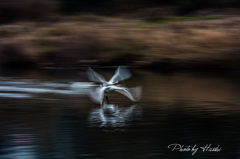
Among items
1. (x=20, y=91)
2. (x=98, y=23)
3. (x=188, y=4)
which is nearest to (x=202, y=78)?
(x=20, y=91)

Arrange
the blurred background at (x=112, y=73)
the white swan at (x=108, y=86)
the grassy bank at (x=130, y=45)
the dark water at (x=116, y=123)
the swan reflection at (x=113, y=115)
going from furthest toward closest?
the grassy bank at (x=130, y=45) < the white swan at (x=108, y=86) < the swan reflection at (x=113, y=115) < the blurred background at (x=112, y=73) < the dark water at (x=116, y=123)

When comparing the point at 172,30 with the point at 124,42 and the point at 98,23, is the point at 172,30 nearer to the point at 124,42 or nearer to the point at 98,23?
the point at 124,42

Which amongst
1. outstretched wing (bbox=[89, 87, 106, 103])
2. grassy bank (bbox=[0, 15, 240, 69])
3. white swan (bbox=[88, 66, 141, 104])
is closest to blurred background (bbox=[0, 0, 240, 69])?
grassy bank (bbox=[0, 15, 240, 69])

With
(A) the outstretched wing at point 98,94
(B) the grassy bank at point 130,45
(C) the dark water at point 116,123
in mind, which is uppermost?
(B) the grassy bank at point 130,45

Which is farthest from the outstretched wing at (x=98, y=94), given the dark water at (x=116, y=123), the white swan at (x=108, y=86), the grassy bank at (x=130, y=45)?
the grassy bank at (x=130, y=45)

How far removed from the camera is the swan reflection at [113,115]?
18.0m

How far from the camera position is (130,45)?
49.8 m

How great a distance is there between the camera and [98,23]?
183 ft

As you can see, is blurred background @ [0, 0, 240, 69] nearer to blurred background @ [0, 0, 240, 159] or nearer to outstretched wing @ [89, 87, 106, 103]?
blurred background @ [0, 0, 240, 159]

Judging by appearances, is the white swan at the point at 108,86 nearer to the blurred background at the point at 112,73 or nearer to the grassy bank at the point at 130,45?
the blurred background at the point at 112,73

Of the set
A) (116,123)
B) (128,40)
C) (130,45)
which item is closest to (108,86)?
(116,123)

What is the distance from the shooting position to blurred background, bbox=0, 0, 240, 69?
47.5 meters

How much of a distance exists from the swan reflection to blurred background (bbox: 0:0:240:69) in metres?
25.3

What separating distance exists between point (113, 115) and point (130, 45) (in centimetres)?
3055
